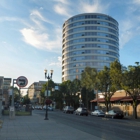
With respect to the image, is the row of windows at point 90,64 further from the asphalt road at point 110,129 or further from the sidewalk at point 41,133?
the sidewalk at point 41,133

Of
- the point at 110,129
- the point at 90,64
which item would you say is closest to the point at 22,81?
the point at 110,129

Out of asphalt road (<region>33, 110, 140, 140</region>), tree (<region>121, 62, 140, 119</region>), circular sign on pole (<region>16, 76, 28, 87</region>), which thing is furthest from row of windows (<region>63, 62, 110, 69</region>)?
circular sign on pole (<region>16, 76, 28, 87</region>)

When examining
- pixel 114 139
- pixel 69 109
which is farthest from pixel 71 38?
pixel 114 139

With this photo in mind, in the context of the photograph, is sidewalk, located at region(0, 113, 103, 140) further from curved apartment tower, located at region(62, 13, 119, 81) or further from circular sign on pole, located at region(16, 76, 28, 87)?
curved apartment tower, located at region(62, 13, 119, 81)

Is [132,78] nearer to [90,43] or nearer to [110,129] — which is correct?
[110,129]

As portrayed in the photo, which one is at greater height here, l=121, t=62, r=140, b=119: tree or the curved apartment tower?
→ the curved apartment tower

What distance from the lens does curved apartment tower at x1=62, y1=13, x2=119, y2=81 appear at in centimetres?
10989

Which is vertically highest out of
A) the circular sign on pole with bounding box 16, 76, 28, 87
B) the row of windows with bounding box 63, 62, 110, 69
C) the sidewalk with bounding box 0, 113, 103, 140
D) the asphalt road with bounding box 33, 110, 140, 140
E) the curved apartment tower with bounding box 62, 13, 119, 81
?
the curved apartment tower with bounding box 62, 13, 119, 81

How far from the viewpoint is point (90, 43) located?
4343 inches

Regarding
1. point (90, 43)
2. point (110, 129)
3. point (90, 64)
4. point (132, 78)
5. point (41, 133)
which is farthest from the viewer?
point (90, 43)

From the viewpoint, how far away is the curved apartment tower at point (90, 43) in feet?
361

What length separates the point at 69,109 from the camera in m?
57.2

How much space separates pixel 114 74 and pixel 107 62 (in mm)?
72642

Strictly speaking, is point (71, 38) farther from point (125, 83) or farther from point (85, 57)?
point (125, 83)
